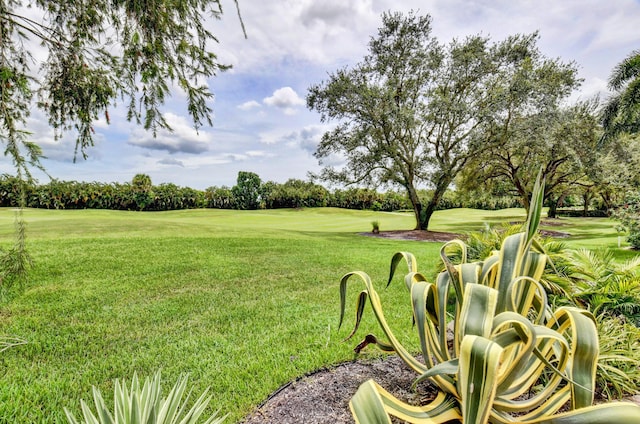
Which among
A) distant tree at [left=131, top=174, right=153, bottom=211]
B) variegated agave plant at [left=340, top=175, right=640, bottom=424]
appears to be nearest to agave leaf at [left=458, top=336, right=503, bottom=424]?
variegated agave plant at [left=340, top=175, right=640, bottom=424]

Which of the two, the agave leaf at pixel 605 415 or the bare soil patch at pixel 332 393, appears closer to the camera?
the agave leaf at pixel 605 415

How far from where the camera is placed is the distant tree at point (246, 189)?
33.9 metres

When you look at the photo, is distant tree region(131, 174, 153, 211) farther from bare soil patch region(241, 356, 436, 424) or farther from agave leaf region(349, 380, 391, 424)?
agave leaf region(349, 380, 391, 424)

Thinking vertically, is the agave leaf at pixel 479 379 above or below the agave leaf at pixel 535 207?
below

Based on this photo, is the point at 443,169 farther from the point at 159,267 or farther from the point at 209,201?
the point at 209,201

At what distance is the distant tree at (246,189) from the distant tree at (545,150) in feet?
72.7

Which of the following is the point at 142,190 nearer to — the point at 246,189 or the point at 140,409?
the point at 246,189

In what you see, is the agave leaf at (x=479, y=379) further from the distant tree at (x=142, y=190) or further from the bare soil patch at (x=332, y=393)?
the distant tree at (x=142, y=190)

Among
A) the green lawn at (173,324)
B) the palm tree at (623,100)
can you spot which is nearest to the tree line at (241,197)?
the palm tree at (623,100)

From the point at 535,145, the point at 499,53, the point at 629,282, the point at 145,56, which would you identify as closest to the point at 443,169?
the point at 535,145

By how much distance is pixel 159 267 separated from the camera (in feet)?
20.9

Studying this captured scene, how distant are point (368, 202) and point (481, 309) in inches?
1480

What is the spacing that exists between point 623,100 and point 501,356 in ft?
59.3

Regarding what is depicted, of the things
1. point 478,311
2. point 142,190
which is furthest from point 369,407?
point 142,190
